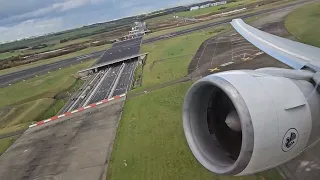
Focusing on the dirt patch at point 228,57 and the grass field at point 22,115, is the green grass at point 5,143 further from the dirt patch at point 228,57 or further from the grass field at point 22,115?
the dirt patch at point 228,57

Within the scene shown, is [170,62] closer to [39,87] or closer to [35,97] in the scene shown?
[35,97]

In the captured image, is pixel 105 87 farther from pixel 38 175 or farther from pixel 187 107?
pixel 187 107

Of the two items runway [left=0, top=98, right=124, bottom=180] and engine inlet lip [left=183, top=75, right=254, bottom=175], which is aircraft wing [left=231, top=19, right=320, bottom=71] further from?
runway [left=0, top=98, right=124, bottom=180]

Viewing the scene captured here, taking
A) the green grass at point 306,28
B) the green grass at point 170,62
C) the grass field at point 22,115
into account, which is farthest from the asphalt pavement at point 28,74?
the green grass at point 306,28

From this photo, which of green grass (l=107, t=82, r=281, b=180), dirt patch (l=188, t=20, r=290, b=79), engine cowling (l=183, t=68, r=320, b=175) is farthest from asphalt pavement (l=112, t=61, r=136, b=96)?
engine cowling (l=183, t=68, r=320, b=175)

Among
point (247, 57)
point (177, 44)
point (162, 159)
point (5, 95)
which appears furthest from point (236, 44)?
point (5, 95)

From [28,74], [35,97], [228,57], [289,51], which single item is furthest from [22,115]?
[28,74]
